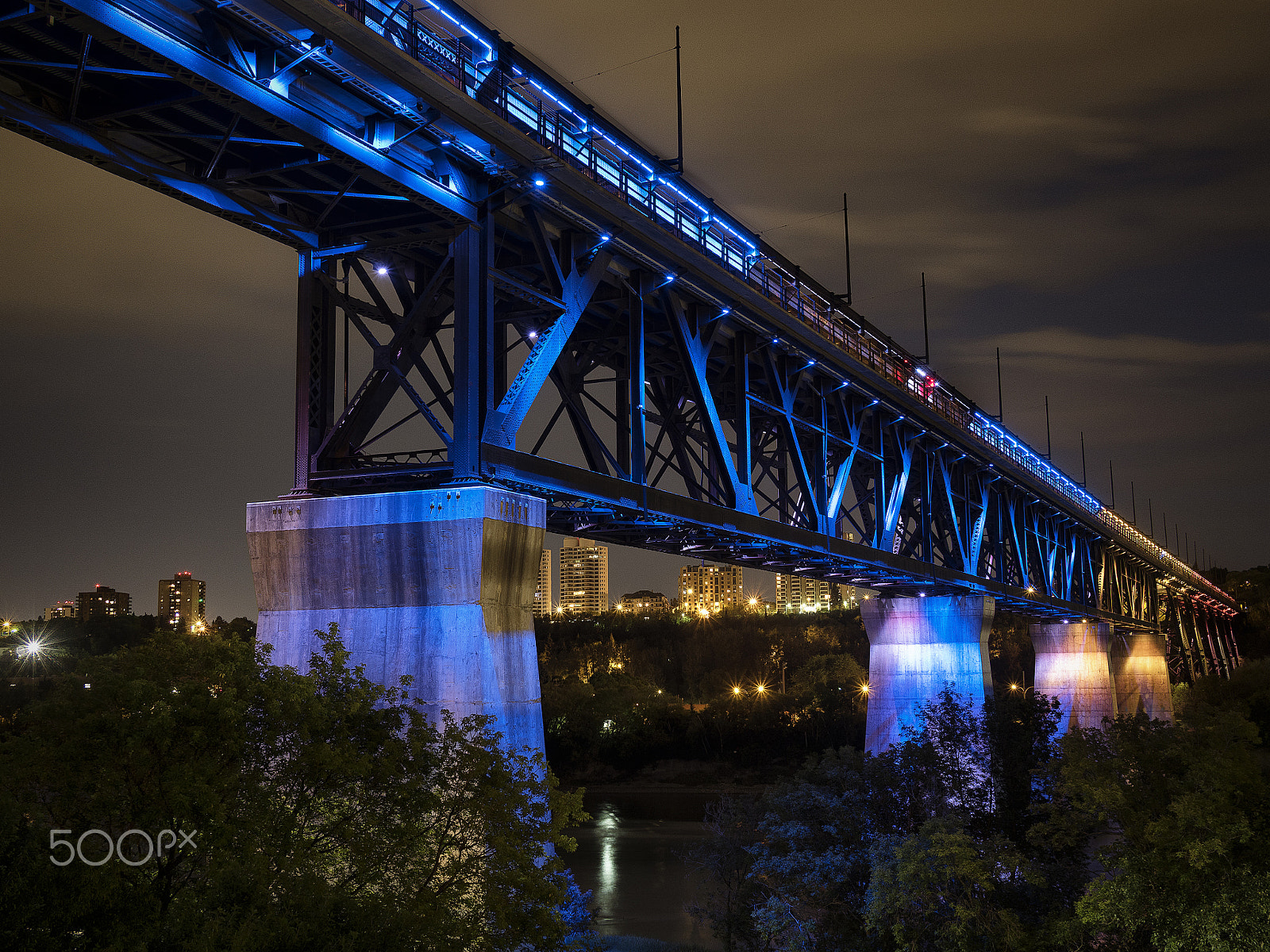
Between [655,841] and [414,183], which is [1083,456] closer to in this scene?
[655,841]

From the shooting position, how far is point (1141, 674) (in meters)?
100

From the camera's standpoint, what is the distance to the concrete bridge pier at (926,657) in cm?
4778

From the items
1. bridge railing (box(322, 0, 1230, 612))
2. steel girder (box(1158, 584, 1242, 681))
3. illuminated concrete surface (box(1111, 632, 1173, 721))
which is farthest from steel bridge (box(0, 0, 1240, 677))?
steel girder (box(1158, 584, 1242, 681))

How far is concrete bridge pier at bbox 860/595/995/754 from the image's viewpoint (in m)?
47.8

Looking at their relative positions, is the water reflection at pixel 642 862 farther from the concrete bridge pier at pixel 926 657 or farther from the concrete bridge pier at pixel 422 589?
the concrete bridge pier at pixel 422 589

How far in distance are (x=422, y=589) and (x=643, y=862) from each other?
57.6m

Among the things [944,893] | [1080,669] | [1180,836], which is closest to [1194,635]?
[1080,669]

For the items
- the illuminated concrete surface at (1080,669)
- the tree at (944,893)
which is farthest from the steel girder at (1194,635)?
the tree at (944,893)

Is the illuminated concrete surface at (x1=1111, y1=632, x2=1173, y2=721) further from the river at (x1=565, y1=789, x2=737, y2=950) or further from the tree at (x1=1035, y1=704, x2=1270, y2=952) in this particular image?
the tree at (x1=1035, y1=704, x2=1270, y2=952)

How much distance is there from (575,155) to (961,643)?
34.5m

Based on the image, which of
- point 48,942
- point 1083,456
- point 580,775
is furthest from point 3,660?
point 1083,456

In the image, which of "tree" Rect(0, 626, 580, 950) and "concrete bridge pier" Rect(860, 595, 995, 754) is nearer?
"tree" Rect(0, 626, 580, 950)

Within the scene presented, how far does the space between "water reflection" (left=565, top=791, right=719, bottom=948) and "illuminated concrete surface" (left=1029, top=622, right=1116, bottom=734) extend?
28770 mm

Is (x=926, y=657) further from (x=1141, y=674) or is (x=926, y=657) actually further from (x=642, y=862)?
(x=1141, y=674)
